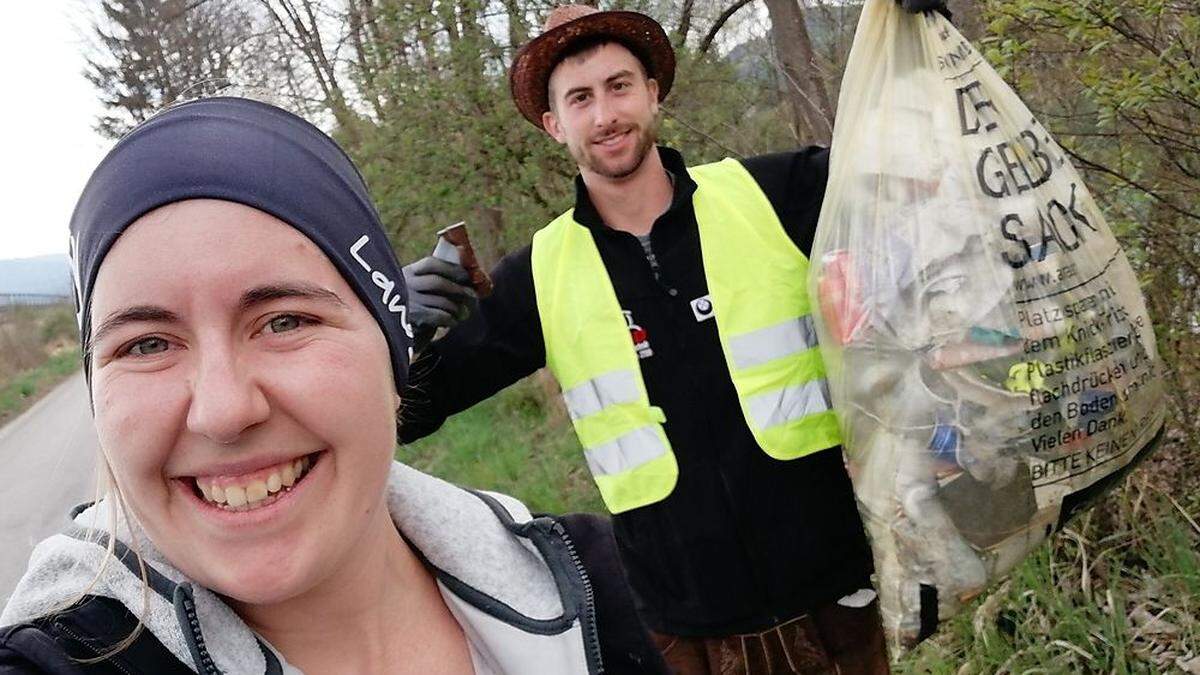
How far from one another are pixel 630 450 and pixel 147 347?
53.9 inches

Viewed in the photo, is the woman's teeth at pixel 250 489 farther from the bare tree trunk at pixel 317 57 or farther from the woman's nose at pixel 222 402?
the bare tree trunk at pixel 317 57

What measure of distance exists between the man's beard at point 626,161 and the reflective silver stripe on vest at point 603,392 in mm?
532

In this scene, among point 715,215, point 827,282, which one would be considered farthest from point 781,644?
point 715,215

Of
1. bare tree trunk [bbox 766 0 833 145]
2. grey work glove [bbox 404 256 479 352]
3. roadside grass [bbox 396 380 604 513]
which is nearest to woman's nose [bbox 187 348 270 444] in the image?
grey work glove [bbox 404 256 479 352]

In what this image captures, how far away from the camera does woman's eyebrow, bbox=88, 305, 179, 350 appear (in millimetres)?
945

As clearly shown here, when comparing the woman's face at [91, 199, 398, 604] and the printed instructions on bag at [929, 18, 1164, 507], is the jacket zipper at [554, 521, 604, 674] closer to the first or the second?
the woman's face at [91, 199, 398, 604]

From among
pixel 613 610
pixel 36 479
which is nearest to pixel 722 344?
pixel 613 610

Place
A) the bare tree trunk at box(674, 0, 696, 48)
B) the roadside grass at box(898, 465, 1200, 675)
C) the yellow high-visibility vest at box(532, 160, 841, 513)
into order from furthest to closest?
the bare tree trunk at box(674, 0, 696, 48) < the roadside grass at box(898, 465, 1200, 675) < the yellow high-visibility vest at box(532, 160, 841, 513)

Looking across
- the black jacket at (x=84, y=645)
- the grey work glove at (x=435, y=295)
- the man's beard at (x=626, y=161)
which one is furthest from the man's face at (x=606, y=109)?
the black jacket at (x=84, y=645)

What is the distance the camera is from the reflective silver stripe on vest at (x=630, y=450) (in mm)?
2162

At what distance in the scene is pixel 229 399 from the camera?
95 centimetres

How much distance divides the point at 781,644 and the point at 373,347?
4.97 ft

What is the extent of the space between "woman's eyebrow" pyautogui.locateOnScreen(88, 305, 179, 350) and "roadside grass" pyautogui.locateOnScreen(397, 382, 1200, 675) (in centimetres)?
243

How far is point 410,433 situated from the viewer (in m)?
2.26
